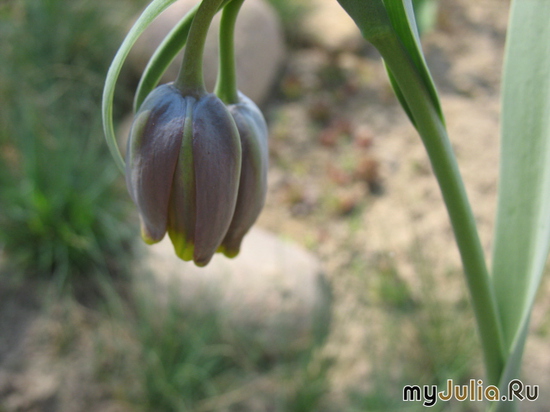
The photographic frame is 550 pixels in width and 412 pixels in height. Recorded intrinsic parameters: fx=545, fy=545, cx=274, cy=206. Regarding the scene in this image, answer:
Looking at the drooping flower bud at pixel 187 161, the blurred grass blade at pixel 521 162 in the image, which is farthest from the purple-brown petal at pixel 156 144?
the blurred grass blade at pixel 521 162

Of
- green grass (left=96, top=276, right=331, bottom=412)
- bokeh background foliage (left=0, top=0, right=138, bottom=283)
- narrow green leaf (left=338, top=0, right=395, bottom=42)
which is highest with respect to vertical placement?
bokeh background foliage (left=0, top=0, right=138, bottom=283)

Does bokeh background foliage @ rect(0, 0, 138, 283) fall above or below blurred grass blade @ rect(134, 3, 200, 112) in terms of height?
above

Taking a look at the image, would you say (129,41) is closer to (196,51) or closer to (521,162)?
(196,51)

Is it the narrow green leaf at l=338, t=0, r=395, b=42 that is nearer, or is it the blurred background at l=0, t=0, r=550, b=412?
the narrow green leaf at l=338, t=0, r=395, b=42

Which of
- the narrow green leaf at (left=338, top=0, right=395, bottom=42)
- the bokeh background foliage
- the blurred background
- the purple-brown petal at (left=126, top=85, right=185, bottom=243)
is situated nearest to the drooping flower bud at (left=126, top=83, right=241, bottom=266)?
the purple-brown petal at (left=126, top=85, right=185, bottom=243)

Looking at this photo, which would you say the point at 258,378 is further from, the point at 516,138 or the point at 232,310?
the point at 516,138

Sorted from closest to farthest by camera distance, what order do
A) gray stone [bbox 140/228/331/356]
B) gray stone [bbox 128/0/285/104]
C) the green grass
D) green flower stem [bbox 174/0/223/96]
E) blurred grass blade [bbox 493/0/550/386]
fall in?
green flower stem [bbox 174/0/223/96] → blurred grass blade [bbox 493/0/550/386] → the green grass → gray stone [bbox 140/228/331/356] → gray stone [bbox 128/0/285/104]

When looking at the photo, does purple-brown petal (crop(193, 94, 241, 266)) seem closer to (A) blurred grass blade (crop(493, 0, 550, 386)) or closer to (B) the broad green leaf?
(B) the broad green leaf

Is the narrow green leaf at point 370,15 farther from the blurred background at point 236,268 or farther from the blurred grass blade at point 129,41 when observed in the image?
the blurred background at point 236,268
